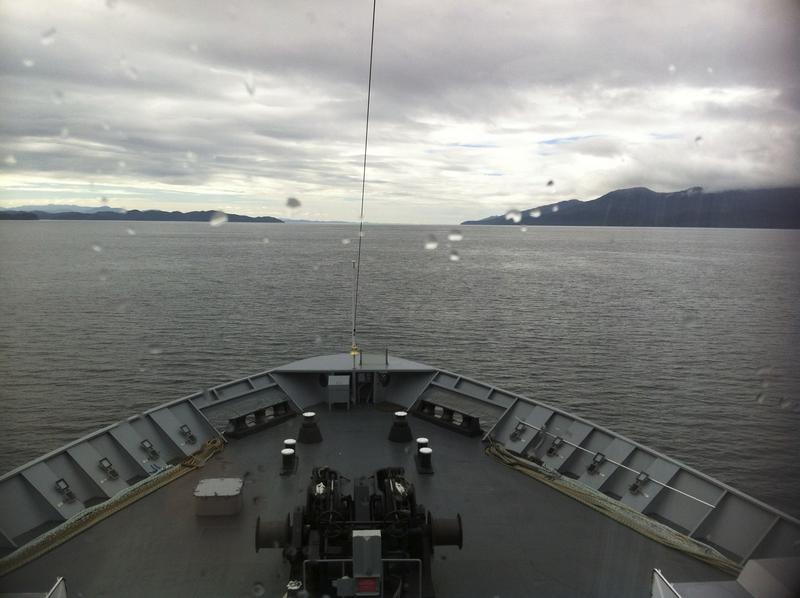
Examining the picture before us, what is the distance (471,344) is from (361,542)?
96.9ft

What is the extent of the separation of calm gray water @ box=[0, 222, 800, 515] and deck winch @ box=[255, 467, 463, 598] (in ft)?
54.9

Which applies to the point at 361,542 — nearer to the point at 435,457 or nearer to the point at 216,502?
the point at 216,502

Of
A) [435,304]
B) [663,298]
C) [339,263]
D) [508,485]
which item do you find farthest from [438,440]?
[339,263]

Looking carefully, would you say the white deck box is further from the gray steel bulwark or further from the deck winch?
the deck winch

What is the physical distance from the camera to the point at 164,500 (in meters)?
7.90

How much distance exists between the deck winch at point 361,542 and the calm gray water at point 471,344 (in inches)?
659

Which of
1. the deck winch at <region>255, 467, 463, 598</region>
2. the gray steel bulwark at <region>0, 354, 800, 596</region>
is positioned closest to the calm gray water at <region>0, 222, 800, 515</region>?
the gray steel bulwark at <region>0, 354, 800, 596</region>

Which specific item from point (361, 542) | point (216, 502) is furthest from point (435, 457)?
point (361, 542)

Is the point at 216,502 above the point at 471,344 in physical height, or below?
above

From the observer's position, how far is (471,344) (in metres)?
34.3

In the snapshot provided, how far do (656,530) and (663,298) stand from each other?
49982 mm

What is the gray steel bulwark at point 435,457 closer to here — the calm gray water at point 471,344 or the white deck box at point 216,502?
the white deck box at point 216,502

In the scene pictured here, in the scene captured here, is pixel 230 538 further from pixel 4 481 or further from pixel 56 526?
pixel 4 481

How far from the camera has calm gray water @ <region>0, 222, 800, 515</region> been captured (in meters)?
22.2
